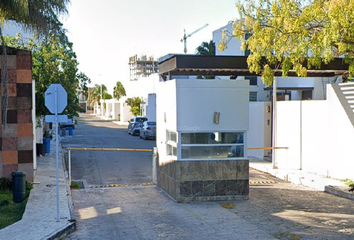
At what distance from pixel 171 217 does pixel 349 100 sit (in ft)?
26.3

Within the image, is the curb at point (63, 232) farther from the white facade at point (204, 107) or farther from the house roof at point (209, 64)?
the house roof at point (209, 64)

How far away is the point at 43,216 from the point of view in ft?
35.0

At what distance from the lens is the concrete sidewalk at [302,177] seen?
15.3 m

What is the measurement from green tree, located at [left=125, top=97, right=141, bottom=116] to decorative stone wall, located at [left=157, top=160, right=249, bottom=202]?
187 feet

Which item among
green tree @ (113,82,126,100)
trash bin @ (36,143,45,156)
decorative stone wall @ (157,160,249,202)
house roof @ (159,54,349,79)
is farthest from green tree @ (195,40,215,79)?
green tree @ (113,82,126,100)

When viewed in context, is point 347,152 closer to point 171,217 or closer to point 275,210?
point 275,210

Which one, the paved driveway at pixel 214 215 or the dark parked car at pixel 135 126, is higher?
the dark parked car at pixel 135 126

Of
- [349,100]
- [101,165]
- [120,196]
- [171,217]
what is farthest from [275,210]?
[101,165]

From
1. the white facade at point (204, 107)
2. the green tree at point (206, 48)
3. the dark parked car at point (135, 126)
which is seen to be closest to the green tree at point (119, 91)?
the green tree at point (206, 48)

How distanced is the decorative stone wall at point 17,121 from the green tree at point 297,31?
6255 millimetres

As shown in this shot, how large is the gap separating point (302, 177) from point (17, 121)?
9.58m

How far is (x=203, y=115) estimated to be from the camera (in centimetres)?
1302

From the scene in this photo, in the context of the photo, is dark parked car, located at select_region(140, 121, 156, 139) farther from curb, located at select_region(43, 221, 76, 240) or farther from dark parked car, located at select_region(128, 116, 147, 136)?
curb, located at select_region(43, 221, 76, 240)

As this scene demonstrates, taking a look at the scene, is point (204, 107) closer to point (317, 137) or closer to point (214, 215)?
point (214, 215)
